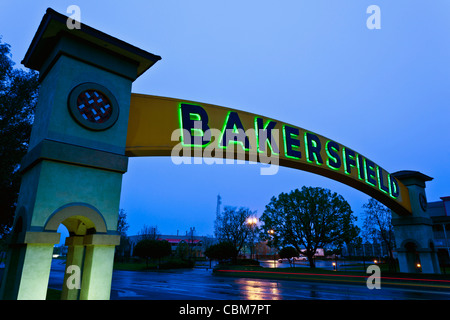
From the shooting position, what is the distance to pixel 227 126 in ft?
36.3

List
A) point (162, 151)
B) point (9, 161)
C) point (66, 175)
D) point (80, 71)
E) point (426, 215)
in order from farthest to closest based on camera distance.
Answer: point (426, 215), point (9, 161), point (162, 151), point (80, 71), point (66, 175)

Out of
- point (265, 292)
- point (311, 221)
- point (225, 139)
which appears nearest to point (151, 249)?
point (311, 221)

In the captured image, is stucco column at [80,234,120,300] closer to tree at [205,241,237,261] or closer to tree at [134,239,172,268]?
tree at [205,241,237,261]

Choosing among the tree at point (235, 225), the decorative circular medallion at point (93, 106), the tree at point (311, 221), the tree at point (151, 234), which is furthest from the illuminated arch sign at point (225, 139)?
the tree at point (151, 234)

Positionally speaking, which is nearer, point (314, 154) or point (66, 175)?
point (66, 175)

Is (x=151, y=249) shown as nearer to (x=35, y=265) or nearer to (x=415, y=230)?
(x=415, y=230)

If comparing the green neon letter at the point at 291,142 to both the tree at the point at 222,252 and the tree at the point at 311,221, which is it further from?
the tree at the point at 222,252

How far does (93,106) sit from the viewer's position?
8039mm

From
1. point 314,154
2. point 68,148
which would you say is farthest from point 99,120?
point 314,154

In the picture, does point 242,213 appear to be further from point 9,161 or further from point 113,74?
point 113,74

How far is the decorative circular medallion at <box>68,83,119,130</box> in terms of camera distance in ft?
25.2
